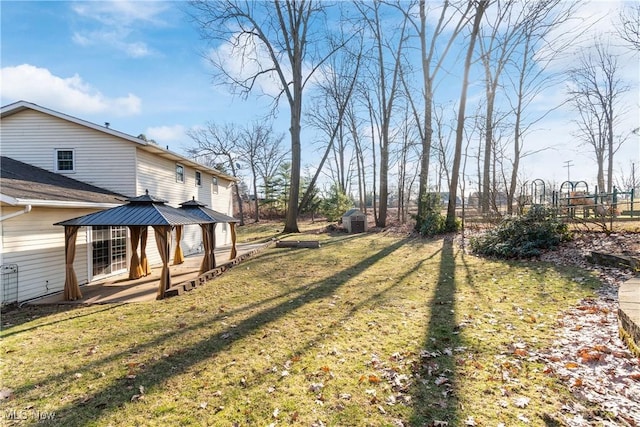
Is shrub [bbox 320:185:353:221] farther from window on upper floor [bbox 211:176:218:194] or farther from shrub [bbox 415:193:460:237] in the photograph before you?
window on upper floor [bbox 211:176:218:194]

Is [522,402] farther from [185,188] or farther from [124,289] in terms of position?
[185,188]

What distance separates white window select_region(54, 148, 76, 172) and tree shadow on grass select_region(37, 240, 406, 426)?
367 inches

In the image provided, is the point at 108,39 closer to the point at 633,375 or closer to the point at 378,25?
the point at 633,375

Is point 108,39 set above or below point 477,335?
above

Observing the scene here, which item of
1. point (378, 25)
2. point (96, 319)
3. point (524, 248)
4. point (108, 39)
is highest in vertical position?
point (378, 25)

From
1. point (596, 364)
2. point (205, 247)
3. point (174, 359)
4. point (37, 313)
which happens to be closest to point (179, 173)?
point (205, 247)

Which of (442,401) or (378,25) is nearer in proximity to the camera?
(442,401)

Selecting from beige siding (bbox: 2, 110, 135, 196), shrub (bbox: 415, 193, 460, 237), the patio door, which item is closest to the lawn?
the patio door

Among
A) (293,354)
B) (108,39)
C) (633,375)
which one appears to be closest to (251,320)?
(293,354)

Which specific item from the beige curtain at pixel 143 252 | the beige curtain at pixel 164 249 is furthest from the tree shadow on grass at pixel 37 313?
the beige curtain at pixel 143 252

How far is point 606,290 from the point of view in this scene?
18.9 ft

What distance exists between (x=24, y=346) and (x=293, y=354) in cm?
416

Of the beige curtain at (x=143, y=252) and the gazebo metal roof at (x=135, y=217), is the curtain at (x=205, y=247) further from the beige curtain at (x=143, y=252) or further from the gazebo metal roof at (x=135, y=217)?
the beige curtain at (x=143, y=252)

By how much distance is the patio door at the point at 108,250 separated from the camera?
29.7 feet
